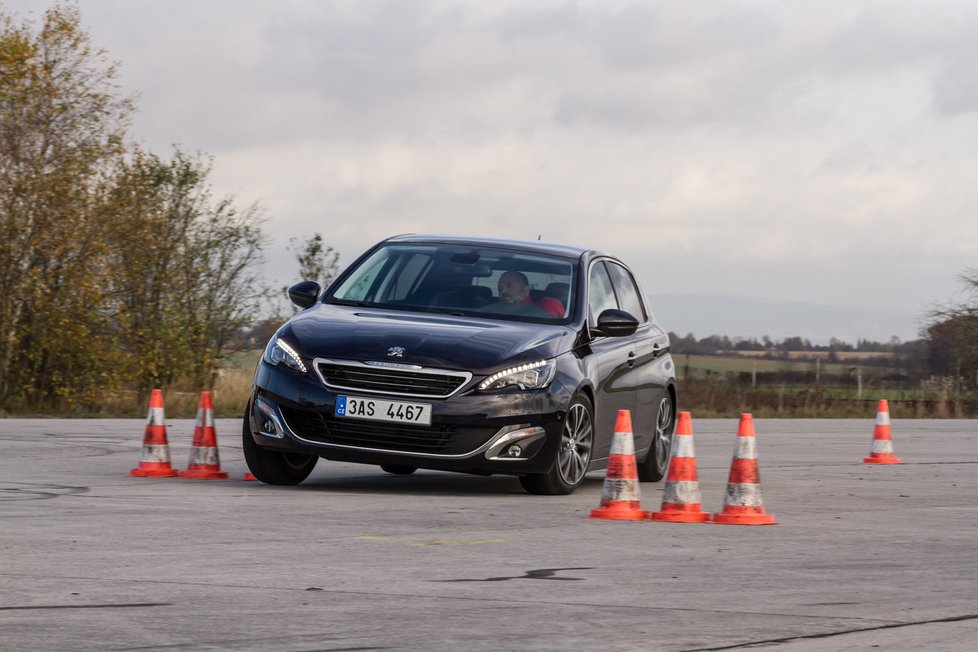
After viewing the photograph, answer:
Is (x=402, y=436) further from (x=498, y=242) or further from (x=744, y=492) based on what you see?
(x=498, y=242)

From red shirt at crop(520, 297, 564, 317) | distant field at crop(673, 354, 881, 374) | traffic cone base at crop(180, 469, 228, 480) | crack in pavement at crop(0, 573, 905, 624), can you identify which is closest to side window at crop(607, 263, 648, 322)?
red shirt at crop(520, 297, 564, 317)

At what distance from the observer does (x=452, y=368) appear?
1044cm

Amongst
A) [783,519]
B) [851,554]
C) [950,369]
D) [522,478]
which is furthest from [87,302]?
[950,369]

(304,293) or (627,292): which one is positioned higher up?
(627,292)

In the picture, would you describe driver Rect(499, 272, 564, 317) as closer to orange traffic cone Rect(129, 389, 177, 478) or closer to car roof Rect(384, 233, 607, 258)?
car roof Rect(384, 233, 607, 258)

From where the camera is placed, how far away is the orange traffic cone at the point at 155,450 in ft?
39.3

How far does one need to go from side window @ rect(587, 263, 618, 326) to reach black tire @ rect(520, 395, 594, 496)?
865mm

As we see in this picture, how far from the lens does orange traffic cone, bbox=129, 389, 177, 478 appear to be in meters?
12.0

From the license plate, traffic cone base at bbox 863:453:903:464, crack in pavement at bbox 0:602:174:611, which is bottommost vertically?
crack in pavement at bbox 0:602:174:611

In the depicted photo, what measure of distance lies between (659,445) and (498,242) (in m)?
2.29

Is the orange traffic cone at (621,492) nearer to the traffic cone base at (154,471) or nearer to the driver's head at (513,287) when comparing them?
the driver's head at (513,287)

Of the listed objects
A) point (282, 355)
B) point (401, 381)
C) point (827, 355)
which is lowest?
point (401, 381)

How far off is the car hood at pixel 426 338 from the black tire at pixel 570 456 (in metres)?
0.43

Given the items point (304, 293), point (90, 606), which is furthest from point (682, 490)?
point (90, 606)
